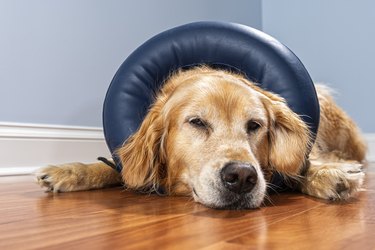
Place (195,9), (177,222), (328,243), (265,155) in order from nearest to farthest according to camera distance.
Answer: (328,243), (177,222), (265,155), (195,9)

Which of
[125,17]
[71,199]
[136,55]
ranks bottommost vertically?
[71,199]

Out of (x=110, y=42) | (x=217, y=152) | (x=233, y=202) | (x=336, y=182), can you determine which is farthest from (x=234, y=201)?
(x=110, y=42)

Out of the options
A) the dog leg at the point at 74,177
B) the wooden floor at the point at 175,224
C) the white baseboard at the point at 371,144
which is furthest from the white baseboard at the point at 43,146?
the white baseboard at the point at 371,144

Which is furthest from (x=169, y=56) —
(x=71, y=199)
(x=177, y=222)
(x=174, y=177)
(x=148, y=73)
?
(x=177, y=222)

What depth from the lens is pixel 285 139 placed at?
1972 millimetres

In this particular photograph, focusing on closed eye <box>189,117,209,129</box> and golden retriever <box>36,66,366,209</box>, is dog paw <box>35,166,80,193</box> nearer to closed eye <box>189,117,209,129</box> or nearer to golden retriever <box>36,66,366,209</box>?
golden retriever <box>36,66,366,209</box>

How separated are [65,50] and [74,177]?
1.38 m

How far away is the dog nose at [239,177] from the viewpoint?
150cm

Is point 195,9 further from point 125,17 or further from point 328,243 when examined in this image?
point 328,243

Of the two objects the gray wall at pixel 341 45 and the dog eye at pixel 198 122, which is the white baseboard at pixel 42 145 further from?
the gray wall at pixel 341 45

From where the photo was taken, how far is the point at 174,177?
1.89 meters

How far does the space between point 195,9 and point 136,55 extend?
207 centimetres

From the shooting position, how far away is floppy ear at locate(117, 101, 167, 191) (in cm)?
193

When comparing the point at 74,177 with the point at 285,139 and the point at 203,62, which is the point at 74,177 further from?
the point at 285,139
